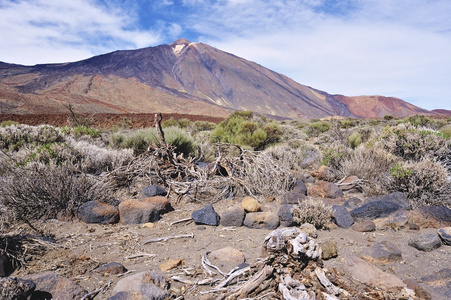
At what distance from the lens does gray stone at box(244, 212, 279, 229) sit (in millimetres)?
3619

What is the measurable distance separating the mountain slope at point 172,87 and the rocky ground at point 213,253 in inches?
1474

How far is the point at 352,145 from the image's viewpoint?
29.5 feet

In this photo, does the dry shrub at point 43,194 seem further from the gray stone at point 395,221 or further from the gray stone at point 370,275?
the gray stone at point 395,221

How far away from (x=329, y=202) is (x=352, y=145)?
5.11 meters

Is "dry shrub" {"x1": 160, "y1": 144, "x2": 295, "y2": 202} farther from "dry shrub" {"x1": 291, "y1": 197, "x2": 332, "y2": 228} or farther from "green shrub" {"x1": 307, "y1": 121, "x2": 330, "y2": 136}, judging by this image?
"green shrub" {"x1": 307, "y1": 121, "x2": 330, "y2": 136}

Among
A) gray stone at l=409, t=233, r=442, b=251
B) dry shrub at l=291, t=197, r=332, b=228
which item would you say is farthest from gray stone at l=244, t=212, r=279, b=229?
gray stone at l=409, t=233, r=442, b=251

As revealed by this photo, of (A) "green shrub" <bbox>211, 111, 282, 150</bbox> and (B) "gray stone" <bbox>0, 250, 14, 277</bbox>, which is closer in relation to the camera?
(B) "gray stone" <bbox>0, 250, 14, 277</bbox>

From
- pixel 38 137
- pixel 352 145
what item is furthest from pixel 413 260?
pixel 38 137

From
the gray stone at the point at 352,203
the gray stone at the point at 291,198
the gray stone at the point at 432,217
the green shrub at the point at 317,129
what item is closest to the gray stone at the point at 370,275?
the gray stone at the point at 432,217

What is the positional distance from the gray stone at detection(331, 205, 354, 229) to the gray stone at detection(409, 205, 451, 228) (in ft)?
2.47

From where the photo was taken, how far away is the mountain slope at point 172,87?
63.3 metres

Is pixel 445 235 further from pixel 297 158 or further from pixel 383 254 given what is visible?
pixel 297 158

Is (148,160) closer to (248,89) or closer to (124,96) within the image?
(124,96)

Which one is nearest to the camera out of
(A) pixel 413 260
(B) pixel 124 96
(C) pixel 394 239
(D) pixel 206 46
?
(A) pixel 413 260
